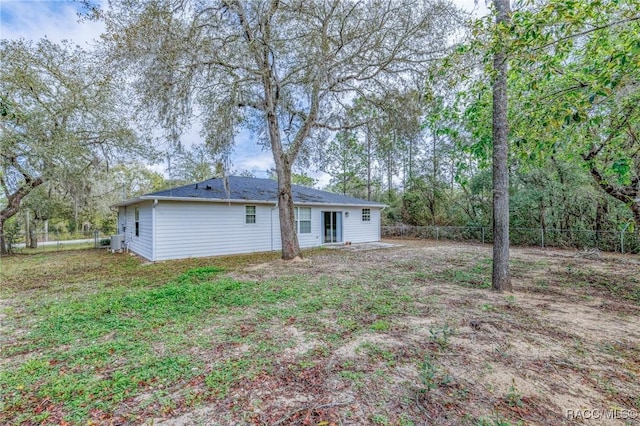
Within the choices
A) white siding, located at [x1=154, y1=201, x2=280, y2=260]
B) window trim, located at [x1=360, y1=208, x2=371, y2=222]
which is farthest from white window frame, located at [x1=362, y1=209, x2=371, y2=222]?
white siding, located at [x1=154, y1=201, x2=280, y2=260]

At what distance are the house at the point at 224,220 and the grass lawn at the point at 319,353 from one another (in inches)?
135

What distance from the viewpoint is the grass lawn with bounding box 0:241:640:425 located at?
2.09 metres

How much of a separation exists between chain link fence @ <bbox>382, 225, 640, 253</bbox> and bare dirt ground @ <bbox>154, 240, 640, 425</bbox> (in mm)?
5921

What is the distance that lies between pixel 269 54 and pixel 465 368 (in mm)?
7695

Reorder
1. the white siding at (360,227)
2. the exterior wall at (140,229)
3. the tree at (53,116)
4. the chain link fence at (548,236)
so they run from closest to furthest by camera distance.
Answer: the tree at (53,116) → the exterior wall at (140,229) → the chain link fence at (548,236) → the white siding at (360,227)

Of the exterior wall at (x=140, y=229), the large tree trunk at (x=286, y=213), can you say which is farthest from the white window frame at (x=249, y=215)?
the exterior wall at (x=140, y=229)

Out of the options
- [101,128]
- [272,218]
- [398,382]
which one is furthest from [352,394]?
[101,128]

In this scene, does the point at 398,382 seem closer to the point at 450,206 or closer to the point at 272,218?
the point at 272,218

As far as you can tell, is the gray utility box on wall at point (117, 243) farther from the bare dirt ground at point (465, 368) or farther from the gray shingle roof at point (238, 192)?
the bare dirt ground at point (465, 368)

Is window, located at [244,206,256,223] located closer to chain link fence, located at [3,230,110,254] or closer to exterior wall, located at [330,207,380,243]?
exterior wall, located at [330,207,380,243]

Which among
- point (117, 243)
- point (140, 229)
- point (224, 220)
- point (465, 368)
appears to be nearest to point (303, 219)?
point (224, 220)

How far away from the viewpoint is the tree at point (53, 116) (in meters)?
8.39

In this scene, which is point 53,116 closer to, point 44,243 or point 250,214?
point 250,214

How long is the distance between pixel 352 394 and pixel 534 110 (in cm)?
361
